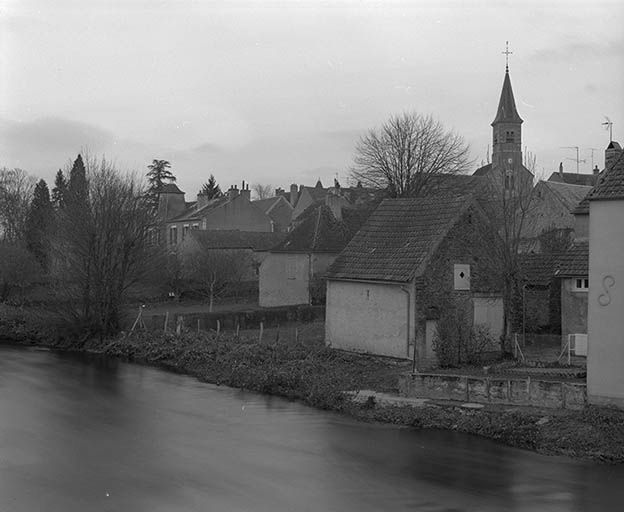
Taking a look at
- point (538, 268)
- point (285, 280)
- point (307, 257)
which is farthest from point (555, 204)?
point (538, 268)

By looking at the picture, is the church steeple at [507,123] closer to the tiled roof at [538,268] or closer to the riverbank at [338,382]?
the tiled roof at [538,268]

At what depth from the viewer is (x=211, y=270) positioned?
44375mm

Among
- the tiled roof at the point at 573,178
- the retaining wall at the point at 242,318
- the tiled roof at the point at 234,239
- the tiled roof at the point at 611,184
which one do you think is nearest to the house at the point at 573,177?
the tiled roof at the point at 573,178

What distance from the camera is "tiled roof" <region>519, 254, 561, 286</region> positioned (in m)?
27.2

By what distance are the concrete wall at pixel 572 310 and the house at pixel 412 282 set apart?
2.08m

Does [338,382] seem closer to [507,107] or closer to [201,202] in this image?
[201,202]

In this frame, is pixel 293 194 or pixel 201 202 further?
pixel 293 194

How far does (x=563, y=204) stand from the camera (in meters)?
44.7

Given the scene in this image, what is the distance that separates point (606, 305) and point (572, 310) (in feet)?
27.6

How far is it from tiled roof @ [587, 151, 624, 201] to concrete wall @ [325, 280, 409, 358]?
7667mm

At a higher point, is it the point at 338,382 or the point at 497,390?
the point at 497,390

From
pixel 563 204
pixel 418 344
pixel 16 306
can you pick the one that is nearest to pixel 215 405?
pixel 418 344

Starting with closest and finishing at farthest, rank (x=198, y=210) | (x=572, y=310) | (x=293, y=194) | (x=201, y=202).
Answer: (x=572, y=310) → (x=198, y=210) → (x=201, y=202) → (x=293, y=194)

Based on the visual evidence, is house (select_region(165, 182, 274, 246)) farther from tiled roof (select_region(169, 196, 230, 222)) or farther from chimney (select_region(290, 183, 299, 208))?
chimney (select_region(290, 183, 299, 208))
